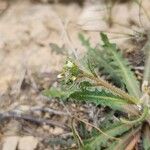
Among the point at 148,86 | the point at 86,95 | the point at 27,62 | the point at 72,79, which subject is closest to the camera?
the point at 72,79

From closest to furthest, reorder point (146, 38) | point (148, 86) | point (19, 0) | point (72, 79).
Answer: point (72, 79), point (148, 86), point (146, 38), point (19, 0)

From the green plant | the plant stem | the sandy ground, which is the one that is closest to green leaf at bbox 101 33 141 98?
the green plant

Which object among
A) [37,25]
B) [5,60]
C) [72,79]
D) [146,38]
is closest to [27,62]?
[5,60]

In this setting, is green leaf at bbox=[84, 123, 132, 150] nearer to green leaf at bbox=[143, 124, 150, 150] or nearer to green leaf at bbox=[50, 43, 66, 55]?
green leaf at bbox=[143, 124, 150, 150]

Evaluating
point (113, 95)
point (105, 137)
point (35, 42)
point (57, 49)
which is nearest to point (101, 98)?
point (113, 95)

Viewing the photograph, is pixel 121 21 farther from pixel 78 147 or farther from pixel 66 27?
pixel 78 147

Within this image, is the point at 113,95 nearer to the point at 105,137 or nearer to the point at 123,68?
the point at 105,137

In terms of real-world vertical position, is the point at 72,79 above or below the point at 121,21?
above
